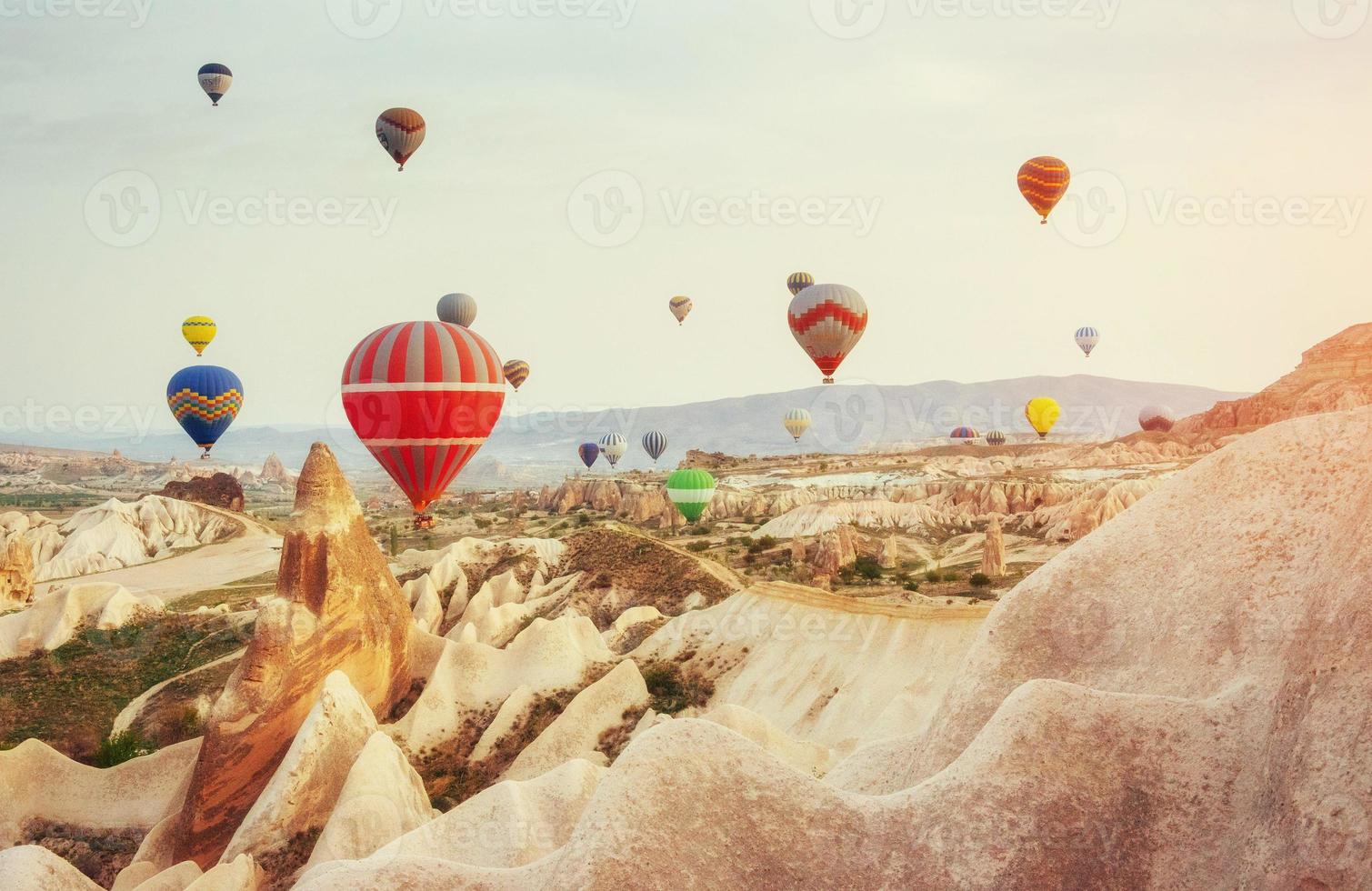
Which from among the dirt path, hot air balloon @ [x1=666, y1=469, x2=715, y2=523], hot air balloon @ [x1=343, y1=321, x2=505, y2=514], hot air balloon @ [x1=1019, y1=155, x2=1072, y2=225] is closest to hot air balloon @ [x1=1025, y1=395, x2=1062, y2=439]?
hot air balloon @ [x1=666, y1=469, x2=715, y2=523]

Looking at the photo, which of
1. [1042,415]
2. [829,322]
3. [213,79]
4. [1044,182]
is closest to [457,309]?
[213,79]

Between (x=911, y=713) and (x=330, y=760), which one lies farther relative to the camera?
(x=911, y=713)

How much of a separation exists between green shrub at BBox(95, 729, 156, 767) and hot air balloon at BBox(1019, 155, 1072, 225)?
55508mm

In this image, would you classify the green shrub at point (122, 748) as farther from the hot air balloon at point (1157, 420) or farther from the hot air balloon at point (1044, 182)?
the hot air balloon at point (1157, 420)

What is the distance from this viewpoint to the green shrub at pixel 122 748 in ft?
105

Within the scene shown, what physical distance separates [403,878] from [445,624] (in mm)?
38390

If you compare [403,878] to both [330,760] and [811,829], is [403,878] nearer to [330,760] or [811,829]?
[811,829]

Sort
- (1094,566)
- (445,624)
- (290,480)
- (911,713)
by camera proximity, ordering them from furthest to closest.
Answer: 1. (290,480)
2. (445,624)
3. (911,713)
4. (1094,566)

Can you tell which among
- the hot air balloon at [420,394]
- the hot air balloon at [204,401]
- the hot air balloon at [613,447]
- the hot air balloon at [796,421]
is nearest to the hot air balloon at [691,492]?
the hot air balloon at [204,401]

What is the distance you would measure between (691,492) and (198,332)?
42.3 m

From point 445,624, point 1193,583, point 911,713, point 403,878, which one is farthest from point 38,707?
point 1193,583

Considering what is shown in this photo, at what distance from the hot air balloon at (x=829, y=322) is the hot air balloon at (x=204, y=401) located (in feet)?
136

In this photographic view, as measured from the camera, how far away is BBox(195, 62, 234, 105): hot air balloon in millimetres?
66875

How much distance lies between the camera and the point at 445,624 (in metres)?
47.5
